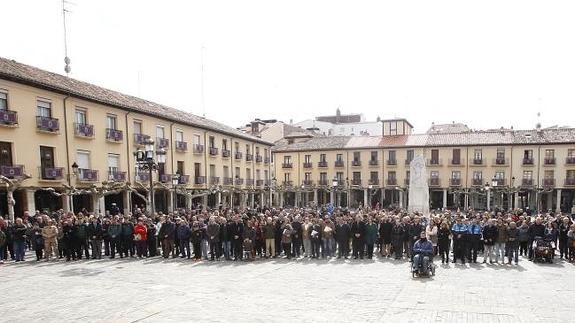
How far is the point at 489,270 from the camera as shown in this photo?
1224cm

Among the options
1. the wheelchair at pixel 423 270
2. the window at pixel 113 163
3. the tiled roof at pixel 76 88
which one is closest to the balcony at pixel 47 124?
the tiled roof at pixel 76 88

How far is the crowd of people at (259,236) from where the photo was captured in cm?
1412

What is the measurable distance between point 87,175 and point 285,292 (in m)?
20.1

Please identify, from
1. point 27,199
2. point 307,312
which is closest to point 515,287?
point 307,312

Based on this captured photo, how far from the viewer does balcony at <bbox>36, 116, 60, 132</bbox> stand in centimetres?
2261

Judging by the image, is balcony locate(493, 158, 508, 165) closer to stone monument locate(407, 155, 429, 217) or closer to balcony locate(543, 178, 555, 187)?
balcony locate(543, 178, 555, 187)

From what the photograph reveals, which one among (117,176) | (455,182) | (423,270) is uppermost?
(117,176)

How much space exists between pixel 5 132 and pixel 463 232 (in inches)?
893

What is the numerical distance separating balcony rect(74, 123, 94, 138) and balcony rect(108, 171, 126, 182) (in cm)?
303

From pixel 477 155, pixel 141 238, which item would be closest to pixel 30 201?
pixel 141 238

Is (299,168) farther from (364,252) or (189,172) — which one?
(364,252)

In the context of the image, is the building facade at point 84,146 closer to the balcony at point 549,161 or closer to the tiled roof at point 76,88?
the tiled roof at point 76,88

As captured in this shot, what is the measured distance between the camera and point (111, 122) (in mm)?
28328

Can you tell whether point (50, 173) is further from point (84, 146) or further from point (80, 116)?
point (80, 116)
